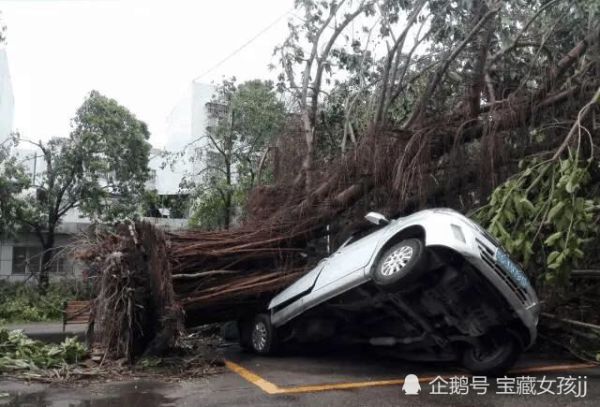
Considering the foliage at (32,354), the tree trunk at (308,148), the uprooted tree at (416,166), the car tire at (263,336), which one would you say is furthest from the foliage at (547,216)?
the foliage at (32,354)

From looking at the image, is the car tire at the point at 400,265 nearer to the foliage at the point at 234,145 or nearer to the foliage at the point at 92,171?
the foliage at the point at 234,145

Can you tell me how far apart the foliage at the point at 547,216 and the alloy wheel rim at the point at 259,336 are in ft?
11.2

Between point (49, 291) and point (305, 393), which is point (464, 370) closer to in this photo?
point (305, 393)

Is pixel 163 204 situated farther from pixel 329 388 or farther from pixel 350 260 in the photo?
pixel 329 388

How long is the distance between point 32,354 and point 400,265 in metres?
4.88

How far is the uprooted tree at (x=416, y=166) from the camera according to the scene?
7.72m

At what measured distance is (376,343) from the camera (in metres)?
7.84

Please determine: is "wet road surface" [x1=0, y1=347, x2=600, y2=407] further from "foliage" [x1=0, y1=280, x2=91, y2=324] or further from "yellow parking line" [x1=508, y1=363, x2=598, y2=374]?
"foliage" [x1=0, y1=280, x2=91, y2=324]

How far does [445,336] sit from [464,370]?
68cm

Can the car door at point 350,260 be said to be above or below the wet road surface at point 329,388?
above

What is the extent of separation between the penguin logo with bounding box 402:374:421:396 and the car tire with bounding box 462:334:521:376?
796 millimetres

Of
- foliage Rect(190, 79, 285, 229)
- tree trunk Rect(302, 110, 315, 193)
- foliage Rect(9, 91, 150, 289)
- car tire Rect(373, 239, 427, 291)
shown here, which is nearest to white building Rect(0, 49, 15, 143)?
foliage Rect(9, 91, 150, 289)

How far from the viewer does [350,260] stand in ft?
23.9

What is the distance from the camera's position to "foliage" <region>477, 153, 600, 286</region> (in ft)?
21.0
